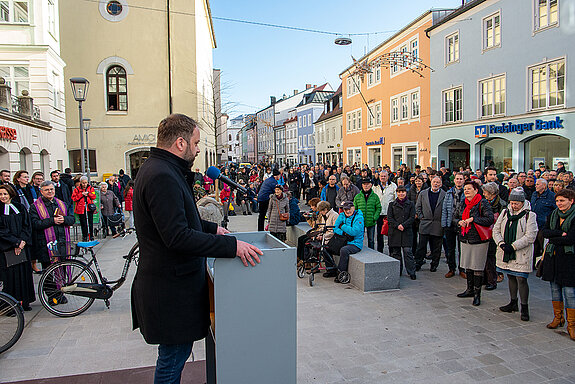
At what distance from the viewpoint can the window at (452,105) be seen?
898 inches

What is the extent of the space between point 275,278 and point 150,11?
2781 centimetres

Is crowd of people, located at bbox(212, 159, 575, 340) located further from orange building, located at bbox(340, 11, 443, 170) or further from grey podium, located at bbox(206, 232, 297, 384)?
orange building, located at bbox(340, 11, 443, 170)

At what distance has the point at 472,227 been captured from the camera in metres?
6.59

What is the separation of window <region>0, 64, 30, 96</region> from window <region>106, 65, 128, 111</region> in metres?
6.60

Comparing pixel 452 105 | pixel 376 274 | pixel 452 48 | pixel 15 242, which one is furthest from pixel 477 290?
pixel 452 48

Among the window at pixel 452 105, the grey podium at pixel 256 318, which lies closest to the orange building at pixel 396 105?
the window at pixel 452 105

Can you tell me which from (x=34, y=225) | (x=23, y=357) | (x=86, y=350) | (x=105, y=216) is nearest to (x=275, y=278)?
(x=86, y=350)

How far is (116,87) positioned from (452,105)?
20.4m

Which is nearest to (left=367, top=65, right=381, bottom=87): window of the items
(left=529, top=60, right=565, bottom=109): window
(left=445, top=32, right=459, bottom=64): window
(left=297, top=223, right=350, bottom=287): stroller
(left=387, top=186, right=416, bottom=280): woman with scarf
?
(left=445, top=32, right=459, bottom=64): window

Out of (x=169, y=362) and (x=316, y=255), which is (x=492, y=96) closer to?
(x=316, y=255)

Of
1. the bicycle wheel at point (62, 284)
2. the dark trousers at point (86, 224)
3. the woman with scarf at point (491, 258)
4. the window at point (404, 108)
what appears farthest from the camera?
the window at point (404, 108)

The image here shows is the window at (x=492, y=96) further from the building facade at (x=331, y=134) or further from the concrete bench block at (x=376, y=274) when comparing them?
the building facade at (x=331, y=134)

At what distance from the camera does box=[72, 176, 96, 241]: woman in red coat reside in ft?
38.5

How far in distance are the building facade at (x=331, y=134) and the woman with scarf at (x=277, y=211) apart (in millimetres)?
34338
